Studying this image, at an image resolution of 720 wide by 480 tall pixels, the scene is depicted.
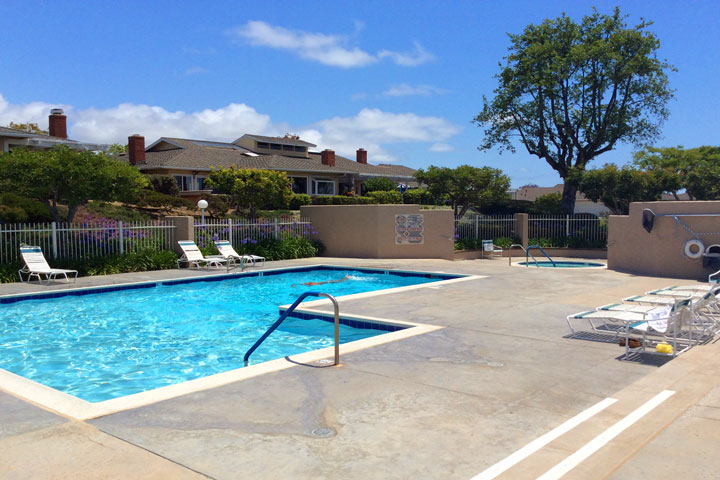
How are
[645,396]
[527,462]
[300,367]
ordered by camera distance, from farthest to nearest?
[300,367] → [645,396] → [527,462]

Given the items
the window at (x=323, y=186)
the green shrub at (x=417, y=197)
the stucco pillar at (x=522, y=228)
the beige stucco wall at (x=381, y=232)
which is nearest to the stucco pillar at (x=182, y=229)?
the beige stucco wall at (x=381, y=232)

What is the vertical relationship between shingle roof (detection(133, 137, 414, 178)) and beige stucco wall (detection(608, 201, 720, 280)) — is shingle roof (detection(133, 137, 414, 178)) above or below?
above

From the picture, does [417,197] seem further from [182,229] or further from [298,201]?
[182,229]

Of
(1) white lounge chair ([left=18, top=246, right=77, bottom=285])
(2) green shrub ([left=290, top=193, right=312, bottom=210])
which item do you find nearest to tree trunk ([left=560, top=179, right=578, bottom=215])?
(2) green shrub ([left=290, top=193, right=312, bottom=210])

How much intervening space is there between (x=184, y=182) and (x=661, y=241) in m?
29.5

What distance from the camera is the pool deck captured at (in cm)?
433

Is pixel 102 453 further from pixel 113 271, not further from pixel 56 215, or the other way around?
pixel 56 215

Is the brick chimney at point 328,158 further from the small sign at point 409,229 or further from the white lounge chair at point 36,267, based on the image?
the white lounge chair at point 36,267

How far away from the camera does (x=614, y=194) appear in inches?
1109

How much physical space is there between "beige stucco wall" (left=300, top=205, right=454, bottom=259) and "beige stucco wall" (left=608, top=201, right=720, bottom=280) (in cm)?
660

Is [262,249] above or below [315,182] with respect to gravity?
below

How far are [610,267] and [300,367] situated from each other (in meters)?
14.9

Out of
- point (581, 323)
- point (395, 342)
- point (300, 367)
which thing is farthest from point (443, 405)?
point (581, 323)

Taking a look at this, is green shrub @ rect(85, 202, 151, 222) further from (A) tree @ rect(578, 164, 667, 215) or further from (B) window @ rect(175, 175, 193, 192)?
(A) tree @ rect(578, 164, 667, 215)
